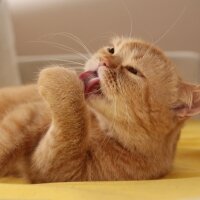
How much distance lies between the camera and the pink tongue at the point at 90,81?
1.25m

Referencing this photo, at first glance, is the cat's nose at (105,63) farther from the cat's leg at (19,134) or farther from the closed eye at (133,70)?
the cat's leg at (19,134)

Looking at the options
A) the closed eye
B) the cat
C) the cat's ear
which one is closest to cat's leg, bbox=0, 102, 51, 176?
the cat

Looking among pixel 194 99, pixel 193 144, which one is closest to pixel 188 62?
pixel 193 144

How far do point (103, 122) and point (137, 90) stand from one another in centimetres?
15

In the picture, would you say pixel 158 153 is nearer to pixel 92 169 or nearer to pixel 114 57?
pixel 92 169

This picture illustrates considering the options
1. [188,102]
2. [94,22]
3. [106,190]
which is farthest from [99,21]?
[106,190]

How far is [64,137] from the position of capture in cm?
118

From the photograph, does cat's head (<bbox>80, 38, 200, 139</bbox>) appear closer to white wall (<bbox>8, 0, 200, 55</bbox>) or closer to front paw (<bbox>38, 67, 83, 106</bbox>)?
front paw (<bbox>38, 67, 83, 106</bbox>)

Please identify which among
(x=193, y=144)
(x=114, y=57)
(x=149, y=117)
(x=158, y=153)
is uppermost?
(x=114, y=57)

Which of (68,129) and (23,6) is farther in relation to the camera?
(23,6)

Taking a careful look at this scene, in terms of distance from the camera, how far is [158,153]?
4.25ft

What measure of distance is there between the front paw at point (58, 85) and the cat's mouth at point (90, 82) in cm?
4

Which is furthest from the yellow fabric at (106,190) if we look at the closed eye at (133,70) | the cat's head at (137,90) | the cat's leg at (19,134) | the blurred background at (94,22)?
the blurred background at (94,22)

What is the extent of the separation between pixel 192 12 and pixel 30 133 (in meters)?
1.68
